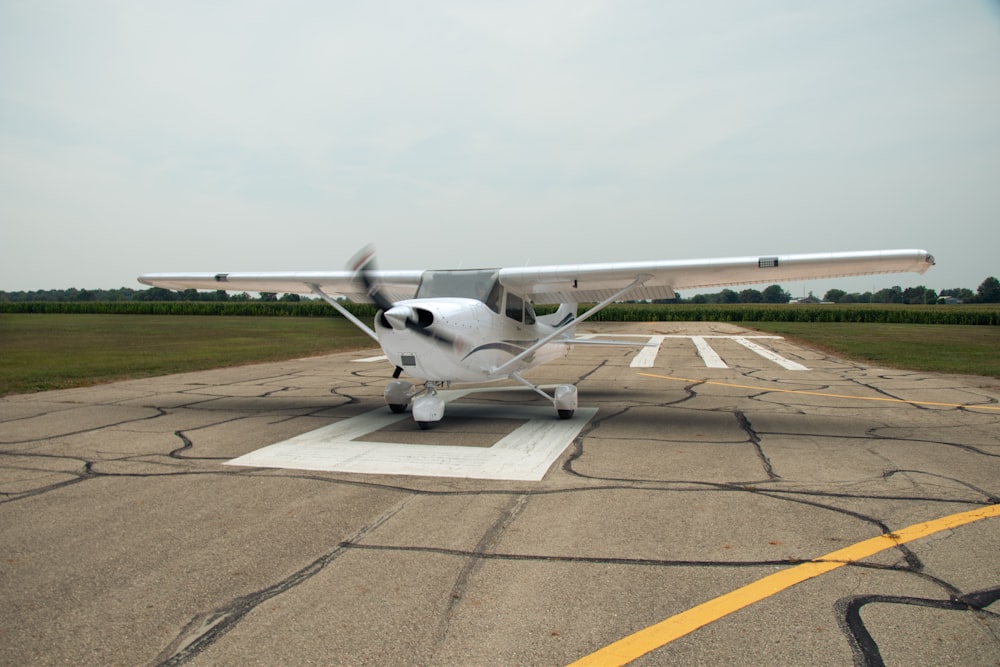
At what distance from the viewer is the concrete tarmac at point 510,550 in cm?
300

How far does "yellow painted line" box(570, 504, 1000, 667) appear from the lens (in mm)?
2912

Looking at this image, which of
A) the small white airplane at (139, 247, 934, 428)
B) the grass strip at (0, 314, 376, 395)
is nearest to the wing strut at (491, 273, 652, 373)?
the small white airplane at (139, 247, 934, 428)

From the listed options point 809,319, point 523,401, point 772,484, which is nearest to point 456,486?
point 772,484

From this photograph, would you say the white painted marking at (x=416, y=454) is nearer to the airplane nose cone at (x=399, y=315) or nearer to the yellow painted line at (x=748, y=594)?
the airplane nose cone at (x=399, y=315)

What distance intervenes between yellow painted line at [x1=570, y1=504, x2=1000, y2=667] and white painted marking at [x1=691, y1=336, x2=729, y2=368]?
14214 mm

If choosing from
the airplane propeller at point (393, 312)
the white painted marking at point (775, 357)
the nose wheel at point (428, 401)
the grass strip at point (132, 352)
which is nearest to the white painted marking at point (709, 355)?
the white painted marking at point (775, 357)

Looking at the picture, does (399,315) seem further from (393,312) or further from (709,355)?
(709,355)

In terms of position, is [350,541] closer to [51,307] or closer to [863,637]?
[863,637]

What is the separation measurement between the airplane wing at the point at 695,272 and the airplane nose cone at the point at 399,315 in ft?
7.71

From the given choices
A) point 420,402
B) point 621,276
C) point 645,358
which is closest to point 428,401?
point 420,402

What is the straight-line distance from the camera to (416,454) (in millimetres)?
7062

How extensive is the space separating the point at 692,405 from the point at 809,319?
51.2m

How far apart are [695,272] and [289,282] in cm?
747

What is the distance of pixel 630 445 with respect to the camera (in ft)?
24.9
